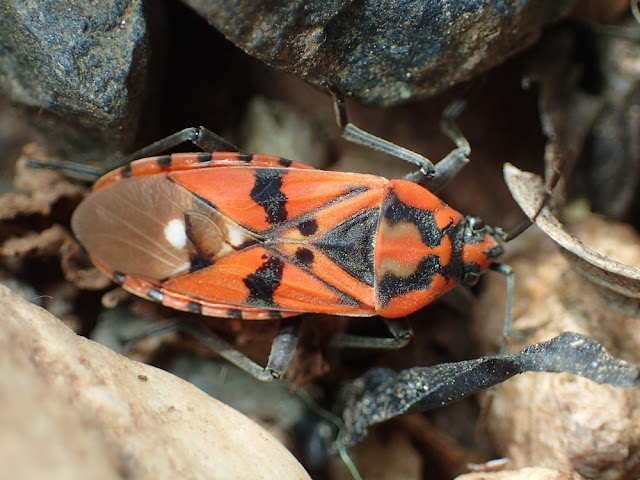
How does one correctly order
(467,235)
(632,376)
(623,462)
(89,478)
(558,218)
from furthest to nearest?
(467,235)
(558,218)
(623,462)
(632,376)
(89,478)

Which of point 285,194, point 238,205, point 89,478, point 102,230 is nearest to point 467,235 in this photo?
point 285,194

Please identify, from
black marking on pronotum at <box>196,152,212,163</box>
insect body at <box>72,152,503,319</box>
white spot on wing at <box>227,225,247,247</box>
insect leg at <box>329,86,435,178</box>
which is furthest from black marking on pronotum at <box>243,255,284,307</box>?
insect leg at <box>329,86,435,178</box>

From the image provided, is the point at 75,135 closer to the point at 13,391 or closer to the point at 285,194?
the point at 285,194

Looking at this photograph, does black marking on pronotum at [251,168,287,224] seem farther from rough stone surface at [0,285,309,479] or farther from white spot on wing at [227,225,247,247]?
rough stone surface at [0,285,309,479]

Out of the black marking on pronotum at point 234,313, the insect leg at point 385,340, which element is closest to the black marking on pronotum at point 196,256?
the black marking on pronotum at point 234,313

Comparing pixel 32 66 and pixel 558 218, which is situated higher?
pixel 32 66

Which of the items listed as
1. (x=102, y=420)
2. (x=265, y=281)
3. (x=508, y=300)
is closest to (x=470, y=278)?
(x=508, y=300)
